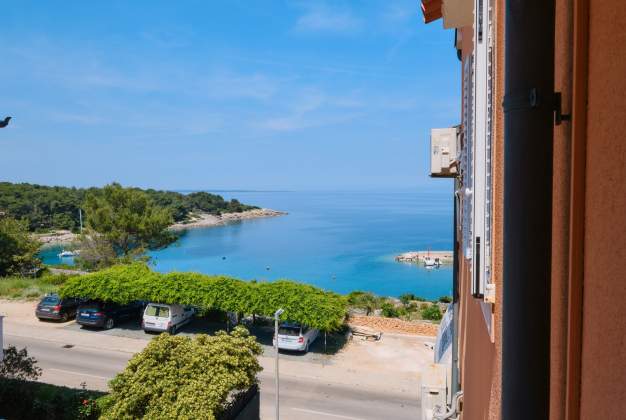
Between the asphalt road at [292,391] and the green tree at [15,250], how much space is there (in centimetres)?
1313

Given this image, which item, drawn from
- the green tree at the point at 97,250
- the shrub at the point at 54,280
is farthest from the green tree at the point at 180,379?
the green tree at the point at 97,250

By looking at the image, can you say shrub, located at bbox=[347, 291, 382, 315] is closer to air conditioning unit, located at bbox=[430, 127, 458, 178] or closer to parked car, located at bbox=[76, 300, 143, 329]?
parked car, located at bbox=[76, 300, 143, 329]

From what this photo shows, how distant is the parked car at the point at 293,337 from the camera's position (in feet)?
52.5

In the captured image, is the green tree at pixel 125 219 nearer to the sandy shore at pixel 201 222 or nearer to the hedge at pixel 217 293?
the hedge at pixel 217 293

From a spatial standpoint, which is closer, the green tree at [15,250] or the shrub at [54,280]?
the shrub at [54,280]

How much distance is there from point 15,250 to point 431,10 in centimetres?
2914

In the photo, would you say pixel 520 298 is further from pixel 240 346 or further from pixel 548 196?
pixel 240 346

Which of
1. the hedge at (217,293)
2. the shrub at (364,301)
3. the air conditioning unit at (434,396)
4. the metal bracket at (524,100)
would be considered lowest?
the shrub at (364,301)

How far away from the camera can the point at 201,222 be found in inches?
3834

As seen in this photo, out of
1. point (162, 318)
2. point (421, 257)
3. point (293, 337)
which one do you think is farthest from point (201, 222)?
point (293, 337)

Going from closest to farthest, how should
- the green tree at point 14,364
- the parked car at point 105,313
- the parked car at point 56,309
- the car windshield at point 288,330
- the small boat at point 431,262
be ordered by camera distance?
the green tree at point 14,364 < the car windshield at point 288,330 < the parked car at point 105,313 < the parked car at point 56,309 < the small boat at point 431,262

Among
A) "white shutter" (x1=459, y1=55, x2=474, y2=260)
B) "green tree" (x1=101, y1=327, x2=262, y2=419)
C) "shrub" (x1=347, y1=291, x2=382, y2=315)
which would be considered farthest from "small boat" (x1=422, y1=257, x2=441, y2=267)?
"white shutter" (x1=459, y1=55, x2=474, y2=260)

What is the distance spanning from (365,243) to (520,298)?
279 feet

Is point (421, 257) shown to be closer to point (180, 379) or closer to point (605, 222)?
point (180, 379)
